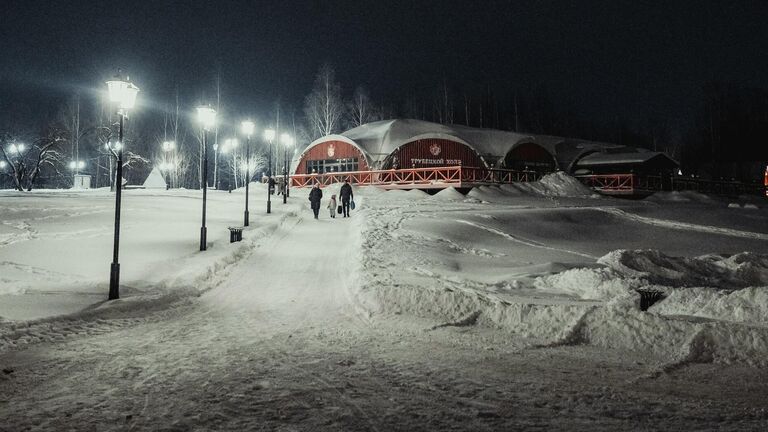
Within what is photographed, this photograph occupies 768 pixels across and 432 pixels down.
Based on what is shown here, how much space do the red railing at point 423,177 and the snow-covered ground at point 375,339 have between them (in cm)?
1881

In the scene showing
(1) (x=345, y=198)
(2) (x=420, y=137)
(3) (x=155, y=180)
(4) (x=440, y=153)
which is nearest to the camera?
(1) (x=345, y=198)

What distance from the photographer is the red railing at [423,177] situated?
3325 cm

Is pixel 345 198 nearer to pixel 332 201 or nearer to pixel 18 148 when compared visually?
pixel 332 201

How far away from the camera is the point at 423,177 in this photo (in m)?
35.4

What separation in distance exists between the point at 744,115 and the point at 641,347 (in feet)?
278

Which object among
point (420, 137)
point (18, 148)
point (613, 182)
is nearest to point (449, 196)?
point (420, 137)

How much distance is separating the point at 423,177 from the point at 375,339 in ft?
96.1

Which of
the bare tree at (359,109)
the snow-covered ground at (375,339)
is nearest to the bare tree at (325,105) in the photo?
the bare tree at (359,109)

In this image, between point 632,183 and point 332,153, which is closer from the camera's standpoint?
point 632,183

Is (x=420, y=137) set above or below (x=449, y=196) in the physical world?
above

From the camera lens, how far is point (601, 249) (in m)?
16.2

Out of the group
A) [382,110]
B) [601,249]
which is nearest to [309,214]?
[601,249]

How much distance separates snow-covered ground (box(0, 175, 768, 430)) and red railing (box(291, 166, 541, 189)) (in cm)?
1881

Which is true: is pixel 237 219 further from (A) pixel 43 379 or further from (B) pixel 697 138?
(B) pixel 697 138
